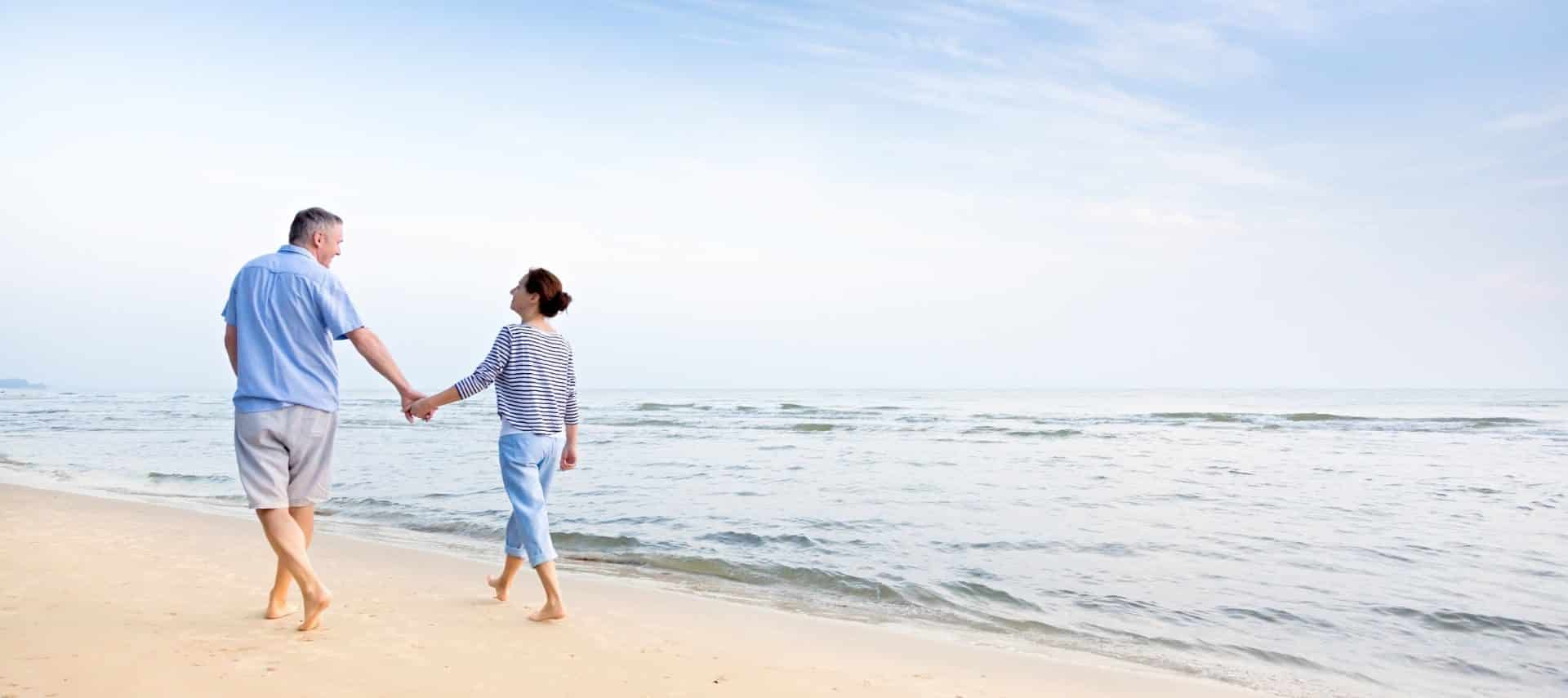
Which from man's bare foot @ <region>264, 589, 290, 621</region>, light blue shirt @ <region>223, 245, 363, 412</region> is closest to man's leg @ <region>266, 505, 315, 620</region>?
man's bare foot @ <region>264, 589, 290, 621</region>

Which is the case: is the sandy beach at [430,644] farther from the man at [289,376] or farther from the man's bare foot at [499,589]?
the man at [289,376]

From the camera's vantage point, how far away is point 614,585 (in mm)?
6242

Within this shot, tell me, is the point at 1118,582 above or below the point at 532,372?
below

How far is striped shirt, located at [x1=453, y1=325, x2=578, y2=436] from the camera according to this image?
448 centimetres

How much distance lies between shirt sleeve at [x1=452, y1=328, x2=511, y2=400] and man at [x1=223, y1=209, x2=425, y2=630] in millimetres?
400

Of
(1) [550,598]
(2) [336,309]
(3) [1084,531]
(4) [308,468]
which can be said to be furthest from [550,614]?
(3) [1084,531]

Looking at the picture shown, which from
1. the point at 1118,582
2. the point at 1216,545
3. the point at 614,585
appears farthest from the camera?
the point at 1216,545

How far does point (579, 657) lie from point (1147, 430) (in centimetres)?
2438

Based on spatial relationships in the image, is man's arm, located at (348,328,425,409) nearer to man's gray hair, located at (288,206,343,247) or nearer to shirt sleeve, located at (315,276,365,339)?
shirt sleeve, located at (315,276,365,339)

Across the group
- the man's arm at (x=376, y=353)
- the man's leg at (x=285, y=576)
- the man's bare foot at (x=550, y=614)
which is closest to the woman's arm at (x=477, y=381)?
the man's arm at (x=376, y=353)

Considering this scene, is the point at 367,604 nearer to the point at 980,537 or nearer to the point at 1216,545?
the point at 980,537

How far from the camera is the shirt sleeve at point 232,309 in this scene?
3.88 meters

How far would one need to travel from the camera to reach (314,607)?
3.99 meters

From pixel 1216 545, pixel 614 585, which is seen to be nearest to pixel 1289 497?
pixel 1216 545
